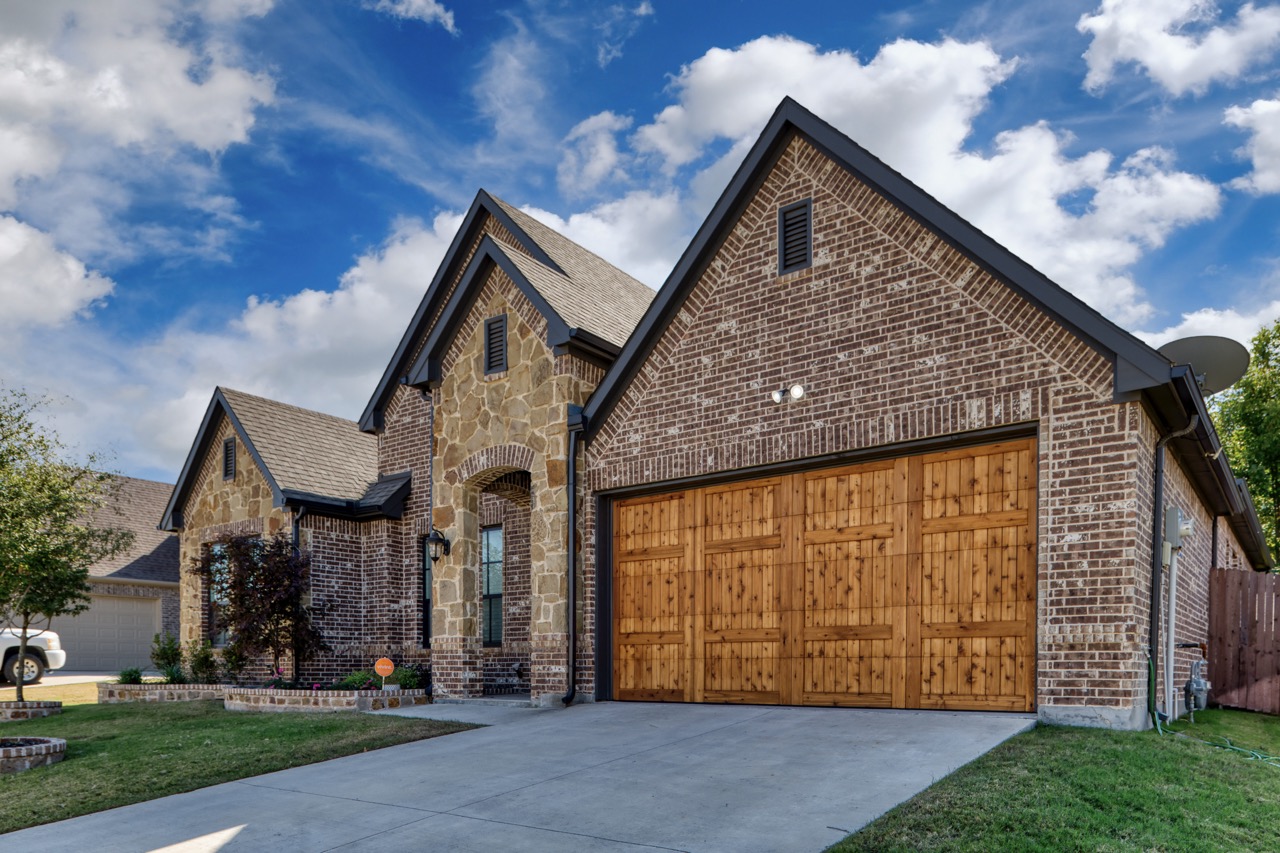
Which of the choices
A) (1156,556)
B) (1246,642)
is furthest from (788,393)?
(1246,642)

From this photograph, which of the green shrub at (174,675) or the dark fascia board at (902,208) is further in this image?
the green shrub at (174,675)

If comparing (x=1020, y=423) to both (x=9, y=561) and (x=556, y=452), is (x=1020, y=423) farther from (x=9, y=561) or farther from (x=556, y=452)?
(x=9, y=561)

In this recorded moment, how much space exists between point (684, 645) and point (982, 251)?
5.93 metres

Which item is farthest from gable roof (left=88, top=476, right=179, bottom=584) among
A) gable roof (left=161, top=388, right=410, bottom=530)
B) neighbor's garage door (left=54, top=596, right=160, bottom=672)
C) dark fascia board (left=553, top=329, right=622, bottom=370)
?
dark fascia board (left=553, top=329, right=622, bottom=370)

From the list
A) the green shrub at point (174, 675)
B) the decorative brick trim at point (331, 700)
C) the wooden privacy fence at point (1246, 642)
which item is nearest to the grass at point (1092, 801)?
the wooden privacy fence at point (1246, 642)

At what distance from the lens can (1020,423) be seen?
9633mm

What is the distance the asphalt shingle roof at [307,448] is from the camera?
19266mm

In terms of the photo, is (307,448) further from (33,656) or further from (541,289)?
(33,656)

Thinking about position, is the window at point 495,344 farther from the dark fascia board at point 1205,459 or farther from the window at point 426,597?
the dark fascia board at point 1205,459

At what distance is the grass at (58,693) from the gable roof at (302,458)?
3.94 m

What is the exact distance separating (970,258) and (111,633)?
1151 inches

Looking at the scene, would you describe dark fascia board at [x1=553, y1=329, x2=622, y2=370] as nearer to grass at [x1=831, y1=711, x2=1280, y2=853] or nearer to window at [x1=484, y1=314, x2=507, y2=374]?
window at [x1=484, y1=314, x2=507, y2=374]

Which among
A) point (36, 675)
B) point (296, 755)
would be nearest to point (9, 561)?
point (296, 755)

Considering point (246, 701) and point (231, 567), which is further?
point (231, 567)
